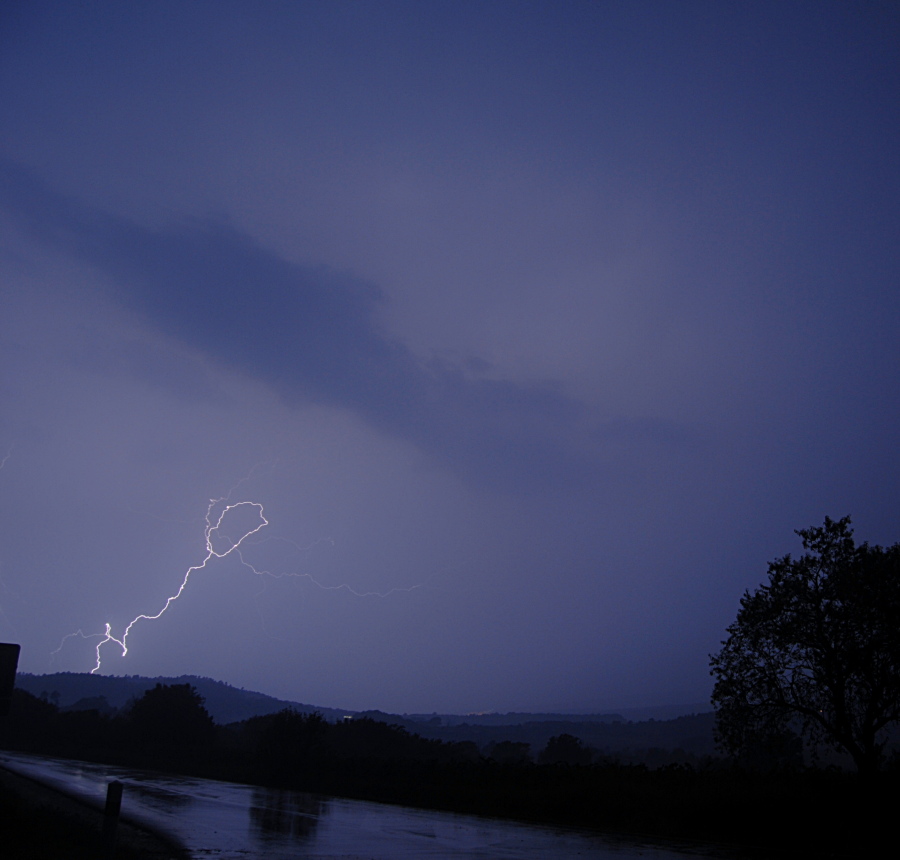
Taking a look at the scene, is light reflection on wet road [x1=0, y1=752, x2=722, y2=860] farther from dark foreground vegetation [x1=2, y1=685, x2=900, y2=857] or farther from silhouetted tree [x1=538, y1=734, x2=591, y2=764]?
silhouetted tree [x1=538, y1=734, x2=591, y2=764]

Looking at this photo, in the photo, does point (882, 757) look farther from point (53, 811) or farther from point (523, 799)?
point (53, 811)

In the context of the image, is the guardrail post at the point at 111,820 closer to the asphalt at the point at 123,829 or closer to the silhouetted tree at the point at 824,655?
the asphalt at the point at 123,829

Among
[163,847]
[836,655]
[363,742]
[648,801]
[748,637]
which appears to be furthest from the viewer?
[363,742]

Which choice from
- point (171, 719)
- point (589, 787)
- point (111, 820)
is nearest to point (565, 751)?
point (171, 719)

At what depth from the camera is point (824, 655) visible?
2220cm

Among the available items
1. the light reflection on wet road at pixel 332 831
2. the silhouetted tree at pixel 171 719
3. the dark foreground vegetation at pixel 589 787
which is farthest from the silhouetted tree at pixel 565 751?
the light reflection on wet road at pixel 332 831

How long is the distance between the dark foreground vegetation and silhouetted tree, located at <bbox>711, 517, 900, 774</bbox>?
1.27 metres

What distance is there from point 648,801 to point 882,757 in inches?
291

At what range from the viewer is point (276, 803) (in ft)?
74.3

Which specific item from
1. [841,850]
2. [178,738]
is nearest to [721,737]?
[841,850]

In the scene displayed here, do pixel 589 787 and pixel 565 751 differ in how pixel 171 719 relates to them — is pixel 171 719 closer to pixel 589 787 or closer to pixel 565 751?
pixel 589 787

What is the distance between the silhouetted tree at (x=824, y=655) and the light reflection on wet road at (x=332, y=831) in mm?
9112

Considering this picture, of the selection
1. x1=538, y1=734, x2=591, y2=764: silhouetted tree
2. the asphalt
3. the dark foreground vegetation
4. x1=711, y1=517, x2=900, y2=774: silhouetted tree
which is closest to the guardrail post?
the asphalt

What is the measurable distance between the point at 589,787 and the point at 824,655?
8.64m
